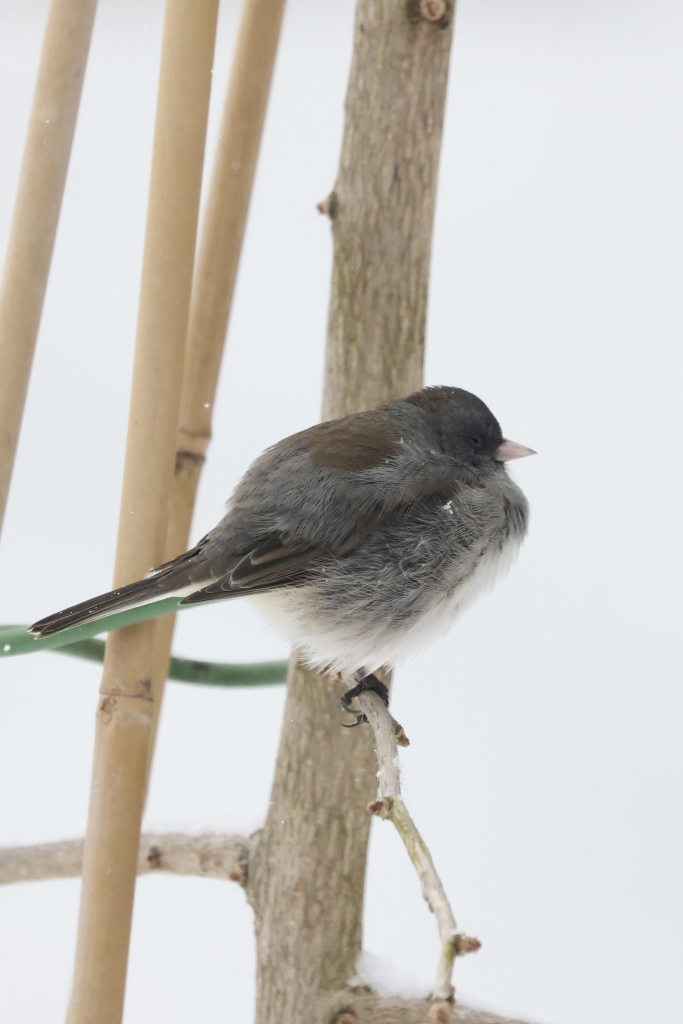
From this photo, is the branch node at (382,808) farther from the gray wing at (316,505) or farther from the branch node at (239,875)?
the branch node at (239,875)

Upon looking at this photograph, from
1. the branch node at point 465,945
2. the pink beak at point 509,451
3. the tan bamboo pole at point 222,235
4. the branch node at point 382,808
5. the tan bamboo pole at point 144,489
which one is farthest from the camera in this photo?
the pink beak at point 509,451

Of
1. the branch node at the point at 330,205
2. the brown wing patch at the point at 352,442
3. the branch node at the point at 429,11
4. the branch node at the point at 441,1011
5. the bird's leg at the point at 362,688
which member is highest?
the branch node at the point at 429,11

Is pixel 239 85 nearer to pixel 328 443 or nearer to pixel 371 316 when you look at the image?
pixel 371 316

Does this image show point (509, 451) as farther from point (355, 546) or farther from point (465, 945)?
point (465, 945)

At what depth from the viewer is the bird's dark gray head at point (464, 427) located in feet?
4.09

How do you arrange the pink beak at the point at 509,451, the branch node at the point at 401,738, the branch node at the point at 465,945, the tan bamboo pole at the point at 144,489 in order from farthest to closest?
the pink beak at the point at 509,451 → the branch node at the point at 401,738 → the tan bamboo pole at the point at 144,489 → the branch node at the point at 465,945

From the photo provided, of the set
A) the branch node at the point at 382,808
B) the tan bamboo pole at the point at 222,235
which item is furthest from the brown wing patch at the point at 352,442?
the branch node at the point at 382,808

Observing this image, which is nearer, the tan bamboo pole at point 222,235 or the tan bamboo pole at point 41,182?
the tan bamboo pole at point 41,182

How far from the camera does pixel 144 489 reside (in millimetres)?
998

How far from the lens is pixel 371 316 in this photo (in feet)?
4.39

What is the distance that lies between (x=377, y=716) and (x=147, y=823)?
0.56 m

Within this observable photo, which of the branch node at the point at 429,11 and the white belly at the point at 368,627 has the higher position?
the branch node at the point at 429,11

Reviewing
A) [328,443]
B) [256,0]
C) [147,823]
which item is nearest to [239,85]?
[256,0]

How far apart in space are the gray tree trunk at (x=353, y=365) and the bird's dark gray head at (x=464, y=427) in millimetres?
141
